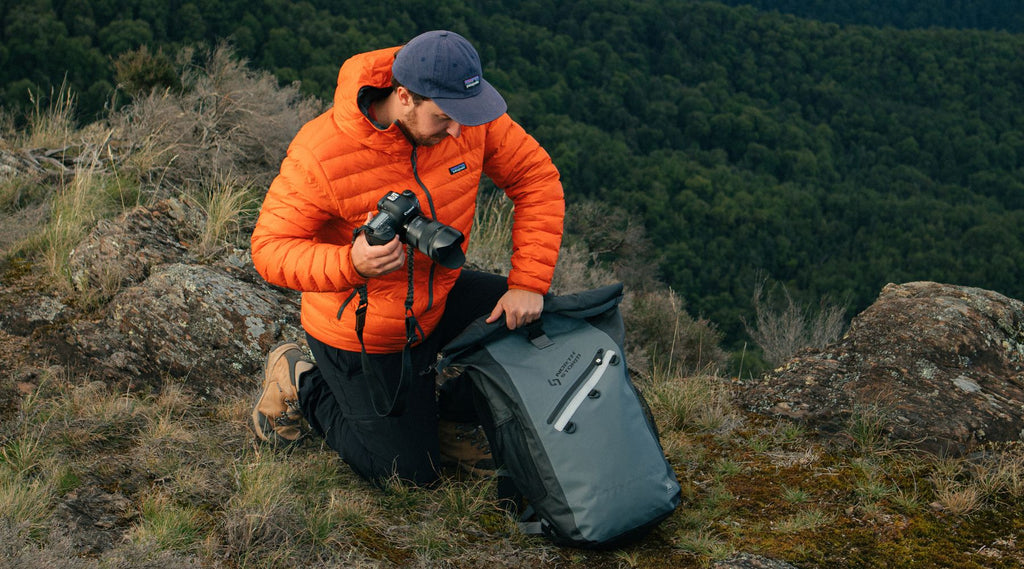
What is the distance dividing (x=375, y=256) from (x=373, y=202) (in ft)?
1.08

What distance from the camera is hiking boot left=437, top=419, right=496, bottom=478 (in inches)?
99.6

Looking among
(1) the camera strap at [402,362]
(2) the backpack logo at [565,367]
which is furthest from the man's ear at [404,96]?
(2) the backpack logo at [565,367]

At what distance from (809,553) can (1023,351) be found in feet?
5.02

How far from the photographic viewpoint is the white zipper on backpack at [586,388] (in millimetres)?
2037

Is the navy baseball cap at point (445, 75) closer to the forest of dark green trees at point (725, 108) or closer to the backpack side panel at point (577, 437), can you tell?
the backpack side panel at point (577, 437)

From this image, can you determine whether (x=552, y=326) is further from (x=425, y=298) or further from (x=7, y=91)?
(x=7, y=91)

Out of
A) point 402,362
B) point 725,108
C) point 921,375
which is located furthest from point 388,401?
point 725,108

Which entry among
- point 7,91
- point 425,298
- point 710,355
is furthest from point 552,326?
point 7,91

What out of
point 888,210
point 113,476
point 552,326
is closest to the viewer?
point 113,476

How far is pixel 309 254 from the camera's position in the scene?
2020 millimetres

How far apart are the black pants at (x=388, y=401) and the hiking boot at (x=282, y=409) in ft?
0.12

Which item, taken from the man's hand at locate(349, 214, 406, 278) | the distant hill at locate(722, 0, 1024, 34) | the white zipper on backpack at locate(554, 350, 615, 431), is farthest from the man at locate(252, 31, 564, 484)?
the distant hill at locate(722, 0, 1024, 34)

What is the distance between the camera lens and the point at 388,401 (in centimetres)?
239

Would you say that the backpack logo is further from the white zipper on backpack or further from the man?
the man
